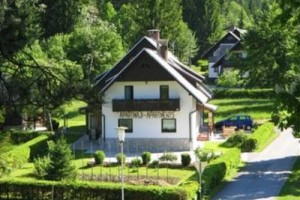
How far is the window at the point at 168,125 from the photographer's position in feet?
142

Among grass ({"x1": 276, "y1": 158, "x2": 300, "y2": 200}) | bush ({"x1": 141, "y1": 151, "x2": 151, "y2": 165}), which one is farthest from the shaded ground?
bush ({"x1": 141, "y1": 151, "x2": 151, "y2": 165})

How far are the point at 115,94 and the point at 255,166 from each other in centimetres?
1274

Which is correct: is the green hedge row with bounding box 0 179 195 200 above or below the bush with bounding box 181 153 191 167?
below

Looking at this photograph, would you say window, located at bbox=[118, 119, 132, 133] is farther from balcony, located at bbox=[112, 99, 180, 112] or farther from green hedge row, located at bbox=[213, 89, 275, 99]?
green hedge row, located at bbox=[213, 89, 275, 99]

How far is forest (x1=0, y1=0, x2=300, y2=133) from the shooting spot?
1282 centimetres

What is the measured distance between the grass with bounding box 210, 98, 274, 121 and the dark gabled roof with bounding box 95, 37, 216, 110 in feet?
26.6

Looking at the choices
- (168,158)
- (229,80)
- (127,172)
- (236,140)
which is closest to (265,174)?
(168,158)

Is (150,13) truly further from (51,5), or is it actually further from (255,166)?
(255,166)

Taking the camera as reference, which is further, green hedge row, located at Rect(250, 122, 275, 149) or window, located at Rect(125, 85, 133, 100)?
window, located at Rect(125, 85, 133, 100)

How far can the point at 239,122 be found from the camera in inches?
2003

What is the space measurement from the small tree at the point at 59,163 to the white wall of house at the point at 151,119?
12569mm

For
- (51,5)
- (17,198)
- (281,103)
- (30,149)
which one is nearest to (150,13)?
(51,5)

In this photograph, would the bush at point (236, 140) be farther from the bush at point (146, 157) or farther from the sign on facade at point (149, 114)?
the bush at point (146, 157)

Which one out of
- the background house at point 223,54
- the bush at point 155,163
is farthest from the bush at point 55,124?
the background house at point 223,54
